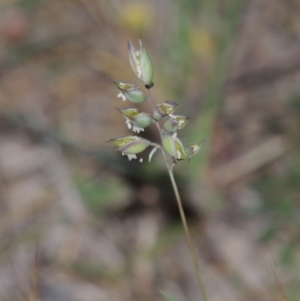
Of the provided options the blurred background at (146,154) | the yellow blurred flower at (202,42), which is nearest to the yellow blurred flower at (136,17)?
the blurred background at (146,154)

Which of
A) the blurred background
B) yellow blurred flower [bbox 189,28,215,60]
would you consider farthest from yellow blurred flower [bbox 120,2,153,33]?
yellow blurred flower [bbox 189,28,215,60]

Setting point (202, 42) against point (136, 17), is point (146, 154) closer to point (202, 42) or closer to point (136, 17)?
point (202, 42)

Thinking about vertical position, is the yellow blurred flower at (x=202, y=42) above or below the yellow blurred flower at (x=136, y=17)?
below

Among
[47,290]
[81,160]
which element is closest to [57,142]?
[81,160]

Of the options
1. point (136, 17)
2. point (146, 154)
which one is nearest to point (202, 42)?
point (136, 17)

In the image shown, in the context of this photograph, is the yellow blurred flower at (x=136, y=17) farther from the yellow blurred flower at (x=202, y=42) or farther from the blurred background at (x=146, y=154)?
the yellow blurred flower at (x=202, y=42)

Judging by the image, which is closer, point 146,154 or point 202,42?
point 146,154

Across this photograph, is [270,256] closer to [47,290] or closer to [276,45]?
[47,290]

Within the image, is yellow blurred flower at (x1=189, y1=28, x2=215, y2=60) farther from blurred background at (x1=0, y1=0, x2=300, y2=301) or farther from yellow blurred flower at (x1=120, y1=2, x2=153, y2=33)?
yellow blurred flower at (x1=120, y1=2, x2=153, y2=33)
